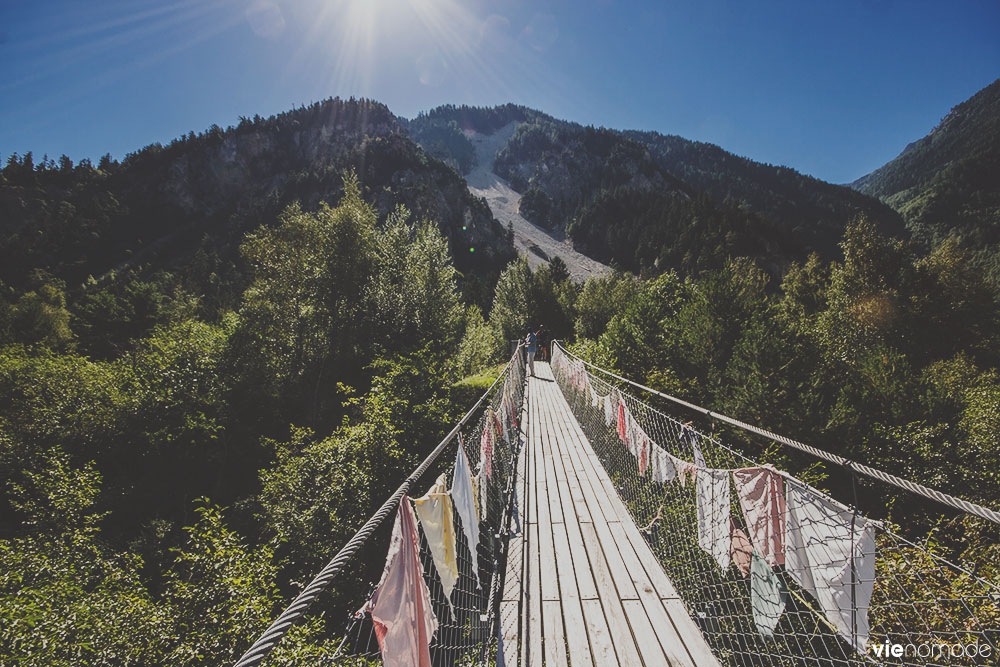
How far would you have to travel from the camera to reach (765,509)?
98.0 inches

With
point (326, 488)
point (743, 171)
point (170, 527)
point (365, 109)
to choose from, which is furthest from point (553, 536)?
point (743, 171)

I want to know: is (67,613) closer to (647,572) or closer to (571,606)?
(571,606)

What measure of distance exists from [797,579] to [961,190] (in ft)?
550

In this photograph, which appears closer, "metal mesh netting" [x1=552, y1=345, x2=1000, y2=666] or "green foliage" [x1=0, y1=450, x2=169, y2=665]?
"metal mesh netting" [x1=552, y1=345, x2=1000, y2=666]

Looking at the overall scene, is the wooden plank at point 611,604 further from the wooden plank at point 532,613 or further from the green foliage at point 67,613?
the green foliage at point 67,613

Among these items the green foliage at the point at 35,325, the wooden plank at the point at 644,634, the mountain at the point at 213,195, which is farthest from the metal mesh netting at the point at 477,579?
the mountain at the point at 213,195

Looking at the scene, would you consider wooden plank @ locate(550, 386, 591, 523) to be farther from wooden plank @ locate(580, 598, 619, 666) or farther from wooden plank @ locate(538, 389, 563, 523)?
wooden plank @ locate(580, 598, 619, 666)

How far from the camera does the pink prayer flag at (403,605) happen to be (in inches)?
69.5

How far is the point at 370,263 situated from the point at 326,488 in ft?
32.3

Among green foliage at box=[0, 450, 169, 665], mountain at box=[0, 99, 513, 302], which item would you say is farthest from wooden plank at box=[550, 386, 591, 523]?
mountain at box=[0, 99, 513, 302]

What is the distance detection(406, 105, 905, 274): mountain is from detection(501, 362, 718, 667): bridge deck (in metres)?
50.6

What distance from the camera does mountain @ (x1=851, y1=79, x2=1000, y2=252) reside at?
86.4 metres

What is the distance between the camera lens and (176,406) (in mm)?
12297

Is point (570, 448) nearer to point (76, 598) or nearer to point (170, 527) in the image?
point (76, 598)
